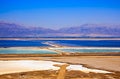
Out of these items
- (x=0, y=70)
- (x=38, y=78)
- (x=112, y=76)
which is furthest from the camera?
(x=0, y=70)

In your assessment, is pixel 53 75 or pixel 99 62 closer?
pixel 53 75

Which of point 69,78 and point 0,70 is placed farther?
point 0,70

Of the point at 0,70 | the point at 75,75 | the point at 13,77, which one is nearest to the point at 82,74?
the point at 75,75

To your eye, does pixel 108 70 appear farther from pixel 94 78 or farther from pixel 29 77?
pixel 29 77

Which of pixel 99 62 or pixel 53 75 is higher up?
pixel 53 75

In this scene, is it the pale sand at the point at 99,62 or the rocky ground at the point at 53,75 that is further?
the pale sand at the point at 99,62

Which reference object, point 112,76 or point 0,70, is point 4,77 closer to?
point 0,70

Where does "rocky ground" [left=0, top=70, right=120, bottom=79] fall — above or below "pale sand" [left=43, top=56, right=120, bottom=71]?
above

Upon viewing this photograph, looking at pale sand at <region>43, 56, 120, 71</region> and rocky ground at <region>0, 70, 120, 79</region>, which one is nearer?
rocky ground at <region>0, 70, 120, 79</region>

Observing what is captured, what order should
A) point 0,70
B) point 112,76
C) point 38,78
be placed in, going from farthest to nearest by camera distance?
point 0,70
point 112,76
point 38,78

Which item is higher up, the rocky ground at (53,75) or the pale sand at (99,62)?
the rocky ground at (53,75)
